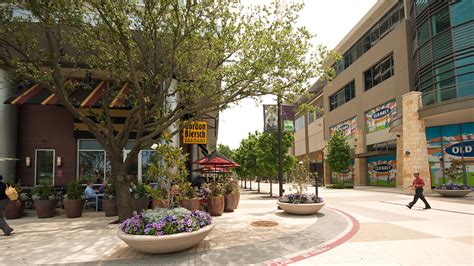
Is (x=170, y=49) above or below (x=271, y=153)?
above

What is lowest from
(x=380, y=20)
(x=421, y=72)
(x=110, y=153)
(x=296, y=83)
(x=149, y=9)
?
(x=110, y=153)

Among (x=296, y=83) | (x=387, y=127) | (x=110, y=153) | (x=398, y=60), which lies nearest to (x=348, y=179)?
(x=387, y=127)

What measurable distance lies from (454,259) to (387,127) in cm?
3205

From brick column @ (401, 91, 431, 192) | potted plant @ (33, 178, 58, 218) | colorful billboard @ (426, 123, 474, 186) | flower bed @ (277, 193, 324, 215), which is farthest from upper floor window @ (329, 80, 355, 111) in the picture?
potted plant @ (33, 178, 58, 218)

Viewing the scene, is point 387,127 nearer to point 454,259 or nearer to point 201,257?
point 454,259

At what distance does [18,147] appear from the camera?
17.1m

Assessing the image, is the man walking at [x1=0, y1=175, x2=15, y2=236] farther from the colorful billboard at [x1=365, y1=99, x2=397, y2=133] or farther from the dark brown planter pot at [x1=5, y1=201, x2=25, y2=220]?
the colorful billboard at [x1=365, y1=99, x2=397, y2=133]

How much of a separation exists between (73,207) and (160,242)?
7.72m

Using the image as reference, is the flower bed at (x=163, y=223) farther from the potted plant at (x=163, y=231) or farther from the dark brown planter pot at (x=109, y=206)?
the dark brown planter pot at (x=109, y=206)

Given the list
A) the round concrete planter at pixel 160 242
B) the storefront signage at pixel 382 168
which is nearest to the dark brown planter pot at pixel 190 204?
the round concrete planter at pixel 160 242

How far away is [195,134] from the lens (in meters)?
18.3

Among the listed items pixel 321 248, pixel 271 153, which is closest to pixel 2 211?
pixel 321 248

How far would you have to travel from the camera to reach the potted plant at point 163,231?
6820 millimetres

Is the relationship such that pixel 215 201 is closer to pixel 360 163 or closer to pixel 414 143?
pixel 414 143
